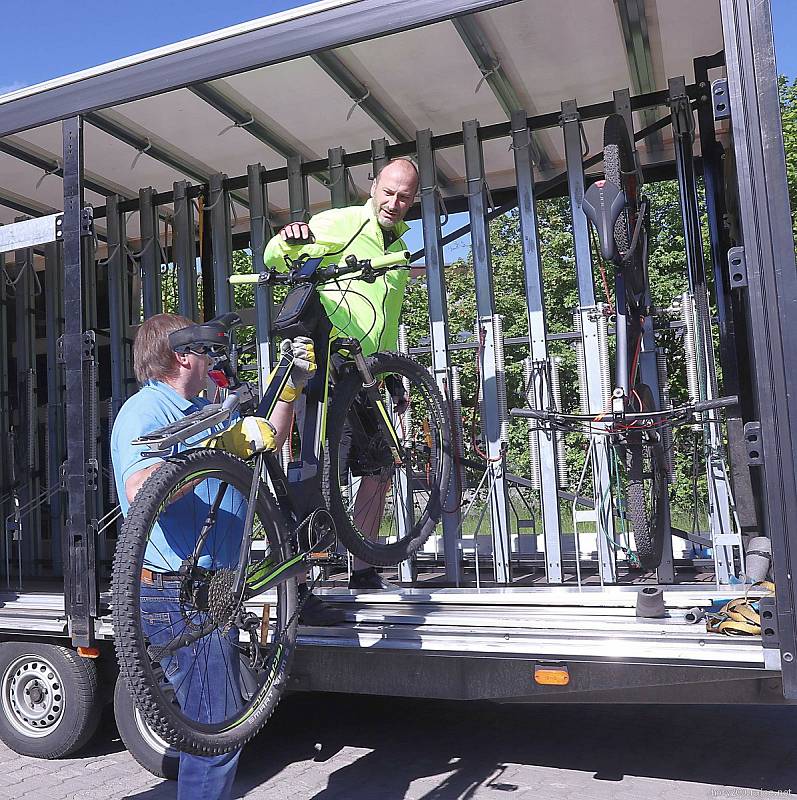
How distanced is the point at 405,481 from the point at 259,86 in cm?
215

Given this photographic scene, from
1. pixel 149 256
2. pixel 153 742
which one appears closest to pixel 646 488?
pixel 153 742

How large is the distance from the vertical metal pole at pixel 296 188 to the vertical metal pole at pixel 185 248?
78cm

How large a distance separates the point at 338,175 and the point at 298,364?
8.26 ft

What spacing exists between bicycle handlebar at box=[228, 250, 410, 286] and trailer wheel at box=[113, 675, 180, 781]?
174 centimetres

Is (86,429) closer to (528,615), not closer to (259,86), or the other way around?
(528,615)

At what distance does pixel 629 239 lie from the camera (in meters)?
3.86

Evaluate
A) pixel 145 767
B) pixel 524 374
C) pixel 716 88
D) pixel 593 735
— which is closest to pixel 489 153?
pixel 524 374

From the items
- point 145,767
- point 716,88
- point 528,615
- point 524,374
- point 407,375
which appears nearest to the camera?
point 716,88


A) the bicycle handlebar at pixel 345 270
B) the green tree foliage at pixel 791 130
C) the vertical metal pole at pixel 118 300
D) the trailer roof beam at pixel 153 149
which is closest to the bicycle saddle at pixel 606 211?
the bicycle handlebar at pixel 345 270

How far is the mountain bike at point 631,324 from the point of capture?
148 inches

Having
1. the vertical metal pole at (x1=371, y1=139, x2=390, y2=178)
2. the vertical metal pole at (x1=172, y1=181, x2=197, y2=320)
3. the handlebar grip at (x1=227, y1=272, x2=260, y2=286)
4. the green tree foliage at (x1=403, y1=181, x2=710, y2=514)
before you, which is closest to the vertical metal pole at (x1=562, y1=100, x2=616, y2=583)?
the vertical metal pole at (x1=371, y1=139, x2=390, y2=178)

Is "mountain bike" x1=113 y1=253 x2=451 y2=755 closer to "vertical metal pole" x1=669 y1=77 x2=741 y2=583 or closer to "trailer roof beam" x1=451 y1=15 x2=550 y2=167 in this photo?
"vertical metal pole" x1=669 y1=77 x2=741 y2=583

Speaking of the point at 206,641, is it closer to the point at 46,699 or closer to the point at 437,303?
Answer: the point at 46,699

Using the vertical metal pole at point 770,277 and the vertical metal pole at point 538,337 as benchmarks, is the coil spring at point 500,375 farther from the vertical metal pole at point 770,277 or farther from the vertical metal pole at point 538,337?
the vertical metal pole at point 770,277
